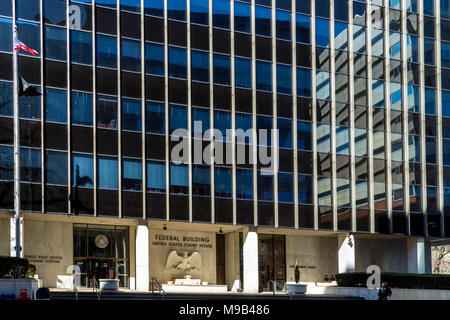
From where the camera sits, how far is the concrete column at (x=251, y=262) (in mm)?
42844

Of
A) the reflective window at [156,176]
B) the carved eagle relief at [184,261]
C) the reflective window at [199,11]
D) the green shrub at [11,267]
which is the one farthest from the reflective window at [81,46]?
the carved eagle relief at [184,261]

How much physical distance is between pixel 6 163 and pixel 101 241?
30.8 feet

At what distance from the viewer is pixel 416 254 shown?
4853 centimetres

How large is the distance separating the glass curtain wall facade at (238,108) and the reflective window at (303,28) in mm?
94

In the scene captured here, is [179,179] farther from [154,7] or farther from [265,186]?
[154,7]

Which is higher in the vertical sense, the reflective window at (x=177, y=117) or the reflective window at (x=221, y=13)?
the reflective window at (x=221, y=13)

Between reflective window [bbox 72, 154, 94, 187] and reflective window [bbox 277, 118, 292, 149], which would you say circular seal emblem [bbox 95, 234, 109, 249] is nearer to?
reflective window [bbox 72, 154, 94, 187]

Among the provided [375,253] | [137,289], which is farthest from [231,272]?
[375,253]

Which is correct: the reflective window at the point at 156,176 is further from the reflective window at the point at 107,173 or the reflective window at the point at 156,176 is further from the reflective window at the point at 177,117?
the reflective window at the point at 177,117

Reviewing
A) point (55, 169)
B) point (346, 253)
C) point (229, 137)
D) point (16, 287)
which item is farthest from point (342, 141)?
point (16, 287)

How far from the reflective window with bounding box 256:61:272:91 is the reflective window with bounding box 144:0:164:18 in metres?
7.39

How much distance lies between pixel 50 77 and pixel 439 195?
29018mm

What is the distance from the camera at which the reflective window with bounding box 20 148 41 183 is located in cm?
3638

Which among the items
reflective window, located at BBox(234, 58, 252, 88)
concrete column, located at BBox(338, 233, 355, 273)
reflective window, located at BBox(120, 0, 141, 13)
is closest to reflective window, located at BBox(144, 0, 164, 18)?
reflective window, located at BBox(120, 0, 141, 13)
